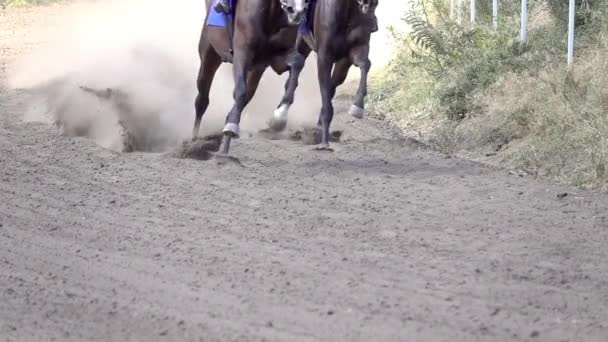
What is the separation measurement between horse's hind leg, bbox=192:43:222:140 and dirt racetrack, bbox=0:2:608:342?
1.58 meters

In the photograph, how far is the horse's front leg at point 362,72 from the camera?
12.1 meters

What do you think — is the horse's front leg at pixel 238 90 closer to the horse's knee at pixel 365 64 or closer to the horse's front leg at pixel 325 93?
the horse's front leg at pixel 325 93

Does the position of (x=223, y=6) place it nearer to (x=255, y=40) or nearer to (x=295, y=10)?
(x=255, y=40)

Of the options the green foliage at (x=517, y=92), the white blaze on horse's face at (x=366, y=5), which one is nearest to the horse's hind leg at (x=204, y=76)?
the white blaze on horse's face at (x=366, y=5)

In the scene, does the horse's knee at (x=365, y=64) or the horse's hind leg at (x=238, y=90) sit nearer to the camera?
the horse's hind leg at (x=238, y=90)

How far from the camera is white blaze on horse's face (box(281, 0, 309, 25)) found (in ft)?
37.0

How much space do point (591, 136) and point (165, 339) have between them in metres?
6.20

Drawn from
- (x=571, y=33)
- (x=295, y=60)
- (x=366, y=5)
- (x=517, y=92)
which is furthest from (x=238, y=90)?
(x=571, y=33)

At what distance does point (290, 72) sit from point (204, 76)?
1.32 m

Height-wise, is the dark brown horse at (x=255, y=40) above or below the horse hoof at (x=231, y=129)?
above

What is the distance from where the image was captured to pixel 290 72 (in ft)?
40.2

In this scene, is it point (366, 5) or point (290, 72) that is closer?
point (366, 5)

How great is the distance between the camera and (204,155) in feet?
38.7

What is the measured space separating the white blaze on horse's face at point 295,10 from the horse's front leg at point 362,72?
1.05 metres
